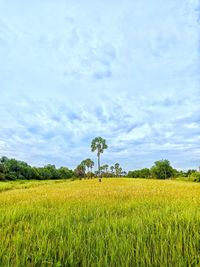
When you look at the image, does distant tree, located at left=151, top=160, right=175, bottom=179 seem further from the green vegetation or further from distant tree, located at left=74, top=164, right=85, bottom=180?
the green vegetation

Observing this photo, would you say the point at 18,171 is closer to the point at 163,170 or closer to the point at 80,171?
the point at 80,171

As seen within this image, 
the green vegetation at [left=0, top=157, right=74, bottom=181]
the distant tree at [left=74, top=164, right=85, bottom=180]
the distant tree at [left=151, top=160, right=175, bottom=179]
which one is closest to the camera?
the green vegetation at [left=0, top=157, right=74, bottom=181]

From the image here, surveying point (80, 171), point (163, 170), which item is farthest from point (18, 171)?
point (163, 170)

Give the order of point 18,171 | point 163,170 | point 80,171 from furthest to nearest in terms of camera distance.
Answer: point 163,170 < point 80,171 < point 18,171

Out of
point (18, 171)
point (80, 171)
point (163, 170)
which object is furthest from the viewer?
point (163, 170)

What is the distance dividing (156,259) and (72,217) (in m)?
2.75

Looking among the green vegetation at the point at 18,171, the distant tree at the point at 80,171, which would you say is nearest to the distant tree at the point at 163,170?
the distant tree at the point at 80,171

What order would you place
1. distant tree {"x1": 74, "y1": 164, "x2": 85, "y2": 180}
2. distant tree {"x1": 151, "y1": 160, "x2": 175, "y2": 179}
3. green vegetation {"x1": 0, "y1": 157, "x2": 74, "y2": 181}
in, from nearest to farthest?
green vegetation {"x1": 0, "y1": 157, "x2": 74, "y2": 181}
distant tree {"x1": 74, "y1": 164, "x2": 85, "y2": 180}
distant tree {"x1": 151, "y1": 160, "x2": 175, "y2": 179}

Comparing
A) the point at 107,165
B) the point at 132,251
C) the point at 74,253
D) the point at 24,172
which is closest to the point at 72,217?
the point at 74,253

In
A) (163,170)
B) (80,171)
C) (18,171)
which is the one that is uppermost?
(163,170)

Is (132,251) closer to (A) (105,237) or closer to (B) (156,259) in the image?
(B) (156,259)

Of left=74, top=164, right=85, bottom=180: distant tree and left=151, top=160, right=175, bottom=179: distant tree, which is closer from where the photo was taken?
left=74, top=164, right=85, bottom=180: distant tree

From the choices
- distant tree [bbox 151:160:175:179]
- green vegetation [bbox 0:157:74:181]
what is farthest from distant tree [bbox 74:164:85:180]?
distant tree [bbox 151:160:175:179]

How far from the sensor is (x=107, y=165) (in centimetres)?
12950
